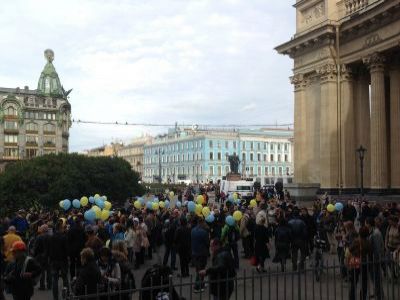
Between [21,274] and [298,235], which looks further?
[298,235]

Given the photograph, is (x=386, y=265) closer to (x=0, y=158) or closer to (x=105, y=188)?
(x=105, y=188)

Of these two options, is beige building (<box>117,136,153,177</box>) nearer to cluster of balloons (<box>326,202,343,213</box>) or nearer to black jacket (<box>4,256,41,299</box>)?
cluster of balloons (<box>326,202,343,213</box>)

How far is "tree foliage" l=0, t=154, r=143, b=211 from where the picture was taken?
127ft

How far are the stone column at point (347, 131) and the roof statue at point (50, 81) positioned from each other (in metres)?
85.7

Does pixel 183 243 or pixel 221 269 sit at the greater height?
pixel 221 269

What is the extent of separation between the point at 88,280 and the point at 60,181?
3260 centimetres

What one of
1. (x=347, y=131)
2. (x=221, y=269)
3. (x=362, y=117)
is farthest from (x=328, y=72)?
(x=221, y=269)

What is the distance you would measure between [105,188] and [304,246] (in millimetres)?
30997

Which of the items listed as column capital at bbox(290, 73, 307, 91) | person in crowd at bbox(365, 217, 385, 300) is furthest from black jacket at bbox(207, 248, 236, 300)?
column capital at bbox(290, 73, 307, 91)

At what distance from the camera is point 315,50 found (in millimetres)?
31484

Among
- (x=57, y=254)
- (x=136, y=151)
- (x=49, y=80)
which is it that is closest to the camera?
(x=57, y=254)

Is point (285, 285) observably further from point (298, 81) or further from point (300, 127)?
point (298, 81)

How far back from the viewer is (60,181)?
38781mm

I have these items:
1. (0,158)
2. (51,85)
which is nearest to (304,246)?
(0,158)
